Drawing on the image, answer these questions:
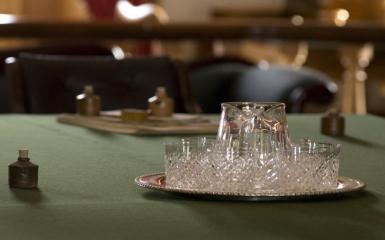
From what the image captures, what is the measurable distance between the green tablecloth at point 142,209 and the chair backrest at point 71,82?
1.43 m

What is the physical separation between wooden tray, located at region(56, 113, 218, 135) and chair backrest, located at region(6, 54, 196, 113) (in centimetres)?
74

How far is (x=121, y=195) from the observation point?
1.45m

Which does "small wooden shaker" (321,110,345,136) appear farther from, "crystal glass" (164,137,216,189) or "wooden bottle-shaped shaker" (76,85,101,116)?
"crystal glass" (164,137,216,189)

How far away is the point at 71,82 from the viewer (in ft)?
11.2

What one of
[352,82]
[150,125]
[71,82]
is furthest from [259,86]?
[150,125]

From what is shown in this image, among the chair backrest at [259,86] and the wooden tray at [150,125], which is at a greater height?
the chair backrest at [259,86]

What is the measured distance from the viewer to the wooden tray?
2375 millimetres

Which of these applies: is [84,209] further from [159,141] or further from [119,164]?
[159,141]

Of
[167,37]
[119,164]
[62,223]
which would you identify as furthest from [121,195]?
[167,37]

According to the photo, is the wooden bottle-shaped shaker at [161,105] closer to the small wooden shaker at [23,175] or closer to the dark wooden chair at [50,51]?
the small wooden shaker at [23,175]

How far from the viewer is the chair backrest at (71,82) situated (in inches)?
133

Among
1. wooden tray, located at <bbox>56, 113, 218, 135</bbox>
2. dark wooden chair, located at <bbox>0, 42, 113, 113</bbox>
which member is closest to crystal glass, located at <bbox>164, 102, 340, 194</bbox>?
wooden tray, located at <bbox>56, 113, 218, 135</bbox>

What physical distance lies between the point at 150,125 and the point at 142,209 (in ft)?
3.66

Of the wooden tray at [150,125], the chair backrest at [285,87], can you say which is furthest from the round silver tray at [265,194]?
the chair backrest at [285,87]
